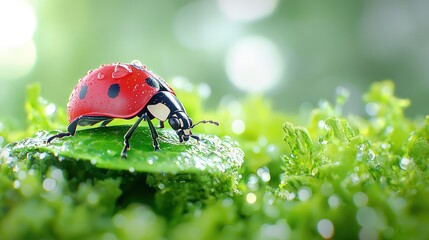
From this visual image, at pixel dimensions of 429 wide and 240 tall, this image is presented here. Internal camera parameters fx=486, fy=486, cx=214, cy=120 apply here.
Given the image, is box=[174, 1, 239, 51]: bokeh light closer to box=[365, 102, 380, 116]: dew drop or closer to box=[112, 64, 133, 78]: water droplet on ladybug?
box=[365, 102, 380, 116]: dew drop

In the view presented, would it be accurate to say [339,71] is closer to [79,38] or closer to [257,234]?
[79,38]

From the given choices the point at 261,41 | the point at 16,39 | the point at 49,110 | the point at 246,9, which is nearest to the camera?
the point at 49,110

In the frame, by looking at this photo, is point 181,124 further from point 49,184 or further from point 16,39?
point 16,39

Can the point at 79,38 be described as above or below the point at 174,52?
below

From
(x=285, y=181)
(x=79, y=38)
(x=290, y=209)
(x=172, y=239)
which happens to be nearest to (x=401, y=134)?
(x=285, y=181)

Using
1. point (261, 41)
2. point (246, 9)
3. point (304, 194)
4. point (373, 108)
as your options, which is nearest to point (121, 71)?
point (304, 194)

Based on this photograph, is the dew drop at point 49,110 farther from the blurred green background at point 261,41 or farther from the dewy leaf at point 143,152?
the blurred green background at point 261,41
